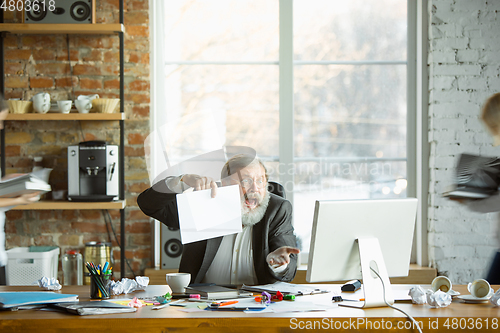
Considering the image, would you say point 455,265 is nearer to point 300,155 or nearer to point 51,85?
point 300,155

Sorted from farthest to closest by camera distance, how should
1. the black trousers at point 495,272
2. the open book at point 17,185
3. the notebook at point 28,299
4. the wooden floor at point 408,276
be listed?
the wooden floor at point 408,276 → the black trousers at point 495,272 → the open book at point 17,185 → the notebook at point 28,299

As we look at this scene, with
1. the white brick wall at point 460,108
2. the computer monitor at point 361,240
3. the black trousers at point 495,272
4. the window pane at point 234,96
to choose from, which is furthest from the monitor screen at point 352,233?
the window pane at point 234,96

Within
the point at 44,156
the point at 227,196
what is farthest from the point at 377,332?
the point at 44,156

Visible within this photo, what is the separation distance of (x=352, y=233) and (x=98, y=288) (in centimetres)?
84

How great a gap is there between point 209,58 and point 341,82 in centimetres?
91

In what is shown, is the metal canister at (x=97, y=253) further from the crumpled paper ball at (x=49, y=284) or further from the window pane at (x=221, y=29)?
the window pane at (x=221, y=29)

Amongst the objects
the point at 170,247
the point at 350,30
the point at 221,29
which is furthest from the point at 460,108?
the point at 170,247

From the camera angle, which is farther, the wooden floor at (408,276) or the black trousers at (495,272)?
the wooden floor at (408,276)

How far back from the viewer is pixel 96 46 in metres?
3.04

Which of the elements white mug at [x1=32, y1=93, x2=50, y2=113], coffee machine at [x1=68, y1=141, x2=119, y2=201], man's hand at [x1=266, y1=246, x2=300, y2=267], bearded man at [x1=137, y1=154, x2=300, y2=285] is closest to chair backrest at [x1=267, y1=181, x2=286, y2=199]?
bearded man at [x1=137, y1=154, x2=300, y2=285]

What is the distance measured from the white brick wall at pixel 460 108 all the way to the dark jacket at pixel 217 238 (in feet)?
4.61

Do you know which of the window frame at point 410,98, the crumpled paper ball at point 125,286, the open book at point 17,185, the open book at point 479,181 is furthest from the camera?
the window frame at point 410,98

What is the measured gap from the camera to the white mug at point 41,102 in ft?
9.34

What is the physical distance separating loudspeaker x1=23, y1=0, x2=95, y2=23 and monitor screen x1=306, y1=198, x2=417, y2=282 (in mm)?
2141
